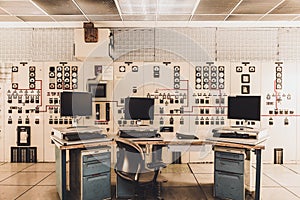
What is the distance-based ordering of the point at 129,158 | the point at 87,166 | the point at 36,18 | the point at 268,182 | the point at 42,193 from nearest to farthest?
the point at 129,158, the point at 87,166, the point at 42,193, the point at 268,182, the point at 36,18

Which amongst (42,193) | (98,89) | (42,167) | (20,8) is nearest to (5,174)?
(42,167)

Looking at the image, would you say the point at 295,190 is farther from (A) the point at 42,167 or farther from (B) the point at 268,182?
(A) the point at 42,167

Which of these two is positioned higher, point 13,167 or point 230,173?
point 230,173

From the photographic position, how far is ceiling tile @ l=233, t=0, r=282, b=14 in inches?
187

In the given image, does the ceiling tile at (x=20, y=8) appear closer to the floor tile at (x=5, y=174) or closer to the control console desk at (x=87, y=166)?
the control console desk at (x=87, y=166)

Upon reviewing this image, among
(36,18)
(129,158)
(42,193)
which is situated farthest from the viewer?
(36,18)

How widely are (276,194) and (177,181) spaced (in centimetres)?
140

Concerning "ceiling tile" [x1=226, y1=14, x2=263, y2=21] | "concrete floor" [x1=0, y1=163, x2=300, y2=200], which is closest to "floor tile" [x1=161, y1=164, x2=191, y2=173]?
"concrete floor" [x1=0, y1=163, x2=300, y2=200]

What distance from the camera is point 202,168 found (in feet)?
18.4

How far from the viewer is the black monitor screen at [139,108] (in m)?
4.53

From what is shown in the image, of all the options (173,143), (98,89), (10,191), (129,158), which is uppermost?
(98,89)

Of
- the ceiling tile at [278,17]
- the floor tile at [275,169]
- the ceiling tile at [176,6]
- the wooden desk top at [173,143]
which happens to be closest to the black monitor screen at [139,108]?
the wooden desk top at [173,143]

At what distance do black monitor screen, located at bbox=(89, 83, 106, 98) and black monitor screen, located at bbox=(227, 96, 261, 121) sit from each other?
2.46m

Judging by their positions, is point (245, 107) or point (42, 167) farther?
point (42, 167)
